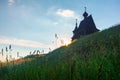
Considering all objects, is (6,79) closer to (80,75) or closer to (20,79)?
(20,79)

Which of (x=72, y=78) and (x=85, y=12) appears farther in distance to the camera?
(x=85, y=12)

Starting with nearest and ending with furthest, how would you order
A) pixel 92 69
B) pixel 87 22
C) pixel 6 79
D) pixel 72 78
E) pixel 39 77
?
pixel 72 78
pixel 92 69
pixel 39 77
pixel 6 79
pixel 87 22

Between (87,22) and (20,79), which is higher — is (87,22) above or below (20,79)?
above

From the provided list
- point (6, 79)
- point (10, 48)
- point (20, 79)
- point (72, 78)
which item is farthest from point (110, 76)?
point (10, 48)

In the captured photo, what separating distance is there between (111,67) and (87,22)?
36.5m

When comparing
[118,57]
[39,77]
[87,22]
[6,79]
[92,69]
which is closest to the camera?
[92,69]

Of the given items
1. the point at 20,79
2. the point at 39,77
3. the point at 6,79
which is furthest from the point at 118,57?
the point at 6,79

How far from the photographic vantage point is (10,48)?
9250 millimetres

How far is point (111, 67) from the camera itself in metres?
6.23

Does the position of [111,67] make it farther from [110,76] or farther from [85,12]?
[85,12]

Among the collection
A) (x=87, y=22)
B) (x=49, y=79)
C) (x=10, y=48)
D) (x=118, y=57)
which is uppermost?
(x=87, y=22)

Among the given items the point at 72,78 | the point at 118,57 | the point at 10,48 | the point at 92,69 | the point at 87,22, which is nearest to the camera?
the point at 72,78

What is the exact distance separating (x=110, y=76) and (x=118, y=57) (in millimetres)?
1402

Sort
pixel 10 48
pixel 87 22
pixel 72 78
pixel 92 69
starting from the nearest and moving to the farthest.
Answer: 1. pixel 72 78
2. pixel 92 69
3. pixel 10 48
4. pixel 87 22
